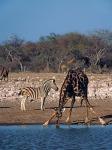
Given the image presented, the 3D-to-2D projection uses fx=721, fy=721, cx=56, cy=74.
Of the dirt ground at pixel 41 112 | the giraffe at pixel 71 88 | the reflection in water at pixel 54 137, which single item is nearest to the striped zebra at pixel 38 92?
the dirt ground at pixel 41 112

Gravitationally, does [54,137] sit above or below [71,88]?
below

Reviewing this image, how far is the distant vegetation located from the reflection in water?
78.2 feet

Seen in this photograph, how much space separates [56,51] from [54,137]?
1397 inches

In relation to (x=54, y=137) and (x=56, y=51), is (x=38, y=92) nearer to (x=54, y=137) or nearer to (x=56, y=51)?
(x=54, y=137)

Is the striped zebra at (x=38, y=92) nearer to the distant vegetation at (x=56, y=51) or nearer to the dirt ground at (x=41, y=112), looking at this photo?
the dirt ground at (x=41, y=112)

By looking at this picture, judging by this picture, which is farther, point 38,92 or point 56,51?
point 56,51

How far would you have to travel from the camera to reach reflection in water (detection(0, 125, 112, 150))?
20.0 metres

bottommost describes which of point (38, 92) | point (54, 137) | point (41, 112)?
point (54, 137)

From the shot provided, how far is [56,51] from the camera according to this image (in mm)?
57281

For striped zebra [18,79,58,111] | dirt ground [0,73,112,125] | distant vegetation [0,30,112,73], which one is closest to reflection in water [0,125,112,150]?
dirt ground [0,73,112,125]

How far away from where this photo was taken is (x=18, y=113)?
1086 inches

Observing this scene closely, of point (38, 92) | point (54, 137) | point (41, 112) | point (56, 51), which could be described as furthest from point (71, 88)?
point (56, 51)

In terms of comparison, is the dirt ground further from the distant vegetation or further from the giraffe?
the distant vegetation

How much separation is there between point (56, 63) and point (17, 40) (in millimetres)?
14118
